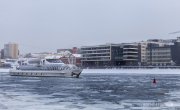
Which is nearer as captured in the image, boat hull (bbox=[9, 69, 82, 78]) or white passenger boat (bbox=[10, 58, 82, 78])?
boat hull (bbox=[9, 69, 82, 78])

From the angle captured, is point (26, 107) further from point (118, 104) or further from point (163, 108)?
point (163, 108)

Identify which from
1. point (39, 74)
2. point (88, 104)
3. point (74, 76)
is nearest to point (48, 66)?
point (39, 74)

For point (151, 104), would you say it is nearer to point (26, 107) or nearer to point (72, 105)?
point (72, 105)

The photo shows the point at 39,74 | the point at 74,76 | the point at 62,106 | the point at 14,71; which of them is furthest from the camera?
the point at 14,71

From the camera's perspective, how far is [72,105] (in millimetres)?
34906

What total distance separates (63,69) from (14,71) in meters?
27.8

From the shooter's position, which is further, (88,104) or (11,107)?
(88,104)

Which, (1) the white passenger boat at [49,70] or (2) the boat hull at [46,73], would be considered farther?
(1) the white passenger boat at [49,70]

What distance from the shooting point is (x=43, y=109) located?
31.9 metres

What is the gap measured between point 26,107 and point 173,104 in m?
11.7

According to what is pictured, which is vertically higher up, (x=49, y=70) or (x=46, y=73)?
(x=49, y=70)

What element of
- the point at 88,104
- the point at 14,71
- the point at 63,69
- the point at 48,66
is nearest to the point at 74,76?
the point at 63,69

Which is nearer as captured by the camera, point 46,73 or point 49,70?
point 46,73

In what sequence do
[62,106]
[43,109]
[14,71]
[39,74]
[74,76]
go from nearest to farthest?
[43,109] → [62,106] → [74,76] → [39,74] → [14,71]
